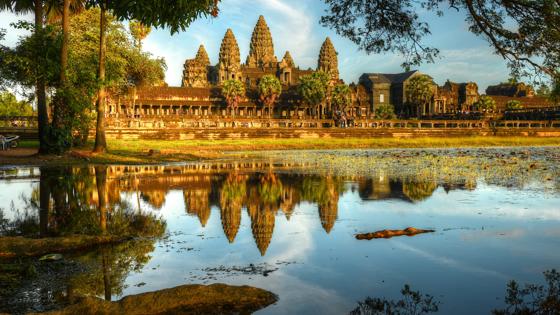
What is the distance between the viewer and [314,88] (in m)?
101

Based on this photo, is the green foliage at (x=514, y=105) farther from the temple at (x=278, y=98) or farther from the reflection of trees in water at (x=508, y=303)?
the reflection of trees in water at (x=508, y=303)

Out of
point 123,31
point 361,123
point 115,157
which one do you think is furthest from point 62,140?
point 361,123

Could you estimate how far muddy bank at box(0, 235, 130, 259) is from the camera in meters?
6.68

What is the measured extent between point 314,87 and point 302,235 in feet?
310

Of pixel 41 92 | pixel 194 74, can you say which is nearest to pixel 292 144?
pixel 41 92

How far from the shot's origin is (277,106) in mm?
107750

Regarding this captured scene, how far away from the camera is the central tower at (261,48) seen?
147 m

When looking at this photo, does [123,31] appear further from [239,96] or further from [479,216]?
[239,96]

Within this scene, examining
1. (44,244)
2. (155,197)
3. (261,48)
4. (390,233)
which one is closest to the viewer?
(44,244)

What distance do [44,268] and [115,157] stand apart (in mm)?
19728

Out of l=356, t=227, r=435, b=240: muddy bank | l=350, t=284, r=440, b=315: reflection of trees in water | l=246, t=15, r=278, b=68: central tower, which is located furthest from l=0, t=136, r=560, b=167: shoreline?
l=246, t=15, r=278, b=68: central tower

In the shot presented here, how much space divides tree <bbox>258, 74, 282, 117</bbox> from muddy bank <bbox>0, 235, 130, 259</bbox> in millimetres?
95228

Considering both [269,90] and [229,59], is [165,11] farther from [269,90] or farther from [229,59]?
[229,59]

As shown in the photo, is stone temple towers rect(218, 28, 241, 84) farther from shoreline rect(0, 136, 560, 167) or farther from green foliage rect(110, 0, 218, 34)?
green foliage rect(110, 0, 218, 34)
